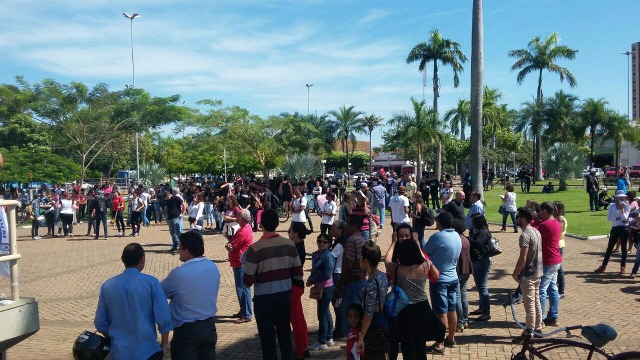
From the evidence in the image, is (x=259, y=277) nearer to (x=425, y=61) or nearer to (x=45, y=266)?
(x=45, y=266)

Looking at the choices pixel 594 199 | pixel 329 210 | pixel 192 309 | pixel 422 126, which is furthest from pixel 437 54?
pixel 192 309

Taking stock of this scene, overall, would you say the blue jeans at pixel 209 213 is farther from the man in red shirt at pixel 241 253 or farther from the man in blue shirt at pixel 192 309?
the man in blue shirt at pixel 192 309

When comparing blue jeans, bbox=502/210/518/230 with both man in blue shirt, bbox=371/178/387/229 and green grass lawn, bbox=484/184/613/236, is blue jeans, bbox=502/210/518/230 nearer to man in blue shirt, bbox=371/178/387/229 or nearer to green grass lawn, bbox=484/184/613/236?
green grass lawn, bbox=484/184/613/236

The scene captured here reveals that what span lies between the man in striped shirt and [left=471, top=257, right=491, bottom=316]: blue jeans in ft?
9.90

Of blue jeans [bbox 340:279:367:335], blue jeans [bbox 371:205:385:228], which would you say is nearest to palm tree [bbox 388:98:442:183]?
blue jeans [bbox 371:205:385:228]

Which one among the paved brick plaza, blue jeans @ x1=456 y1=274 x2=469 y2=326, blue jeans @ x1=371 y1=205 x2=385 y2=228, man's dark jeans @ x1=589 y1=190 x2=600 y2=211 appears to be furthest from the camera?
man's dark jeans @ x1=589 y1=190 x2=600 y2=211

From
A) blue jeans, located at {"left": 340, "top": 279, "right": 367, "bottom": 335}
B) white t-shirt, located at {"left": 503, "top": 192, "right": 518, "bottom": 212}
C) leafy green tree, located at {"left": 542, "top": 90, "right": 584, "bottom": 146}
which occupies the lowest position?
blue jeans, located at {"left": 340, "top": 279, "right": 367, "bottom": 335}

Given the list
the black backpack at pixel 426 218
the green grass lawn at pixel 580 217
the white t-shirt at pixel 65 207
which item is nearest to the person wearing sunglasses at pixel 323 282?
the black backpack at pixel 426 218

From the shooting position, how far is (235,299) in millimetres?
9320

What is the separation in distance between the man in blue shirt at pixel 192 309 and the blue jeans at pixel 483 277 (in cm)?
413

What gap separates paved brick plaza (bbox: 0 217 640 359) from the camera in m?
6.71

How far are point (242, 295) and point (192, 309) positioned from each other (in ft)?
11.6

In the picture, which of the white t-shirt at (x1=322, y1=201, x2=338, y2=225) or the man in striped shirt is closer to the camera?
the man in striped shirt

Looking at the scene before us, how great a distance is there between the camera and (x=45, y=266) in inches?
Answer: 523
